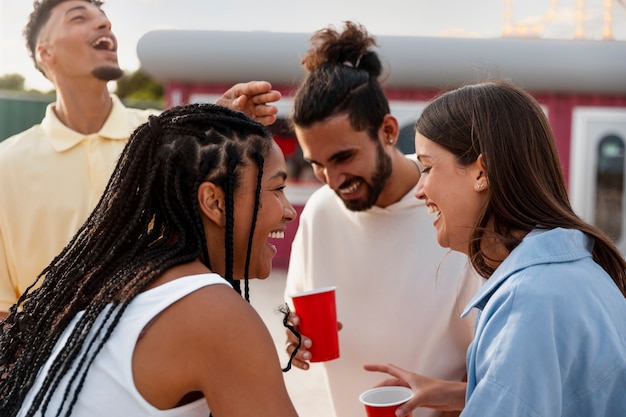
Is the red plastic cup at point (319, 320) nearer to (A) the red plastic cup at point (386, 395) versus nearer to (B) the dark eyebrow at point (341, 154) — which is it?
(A) the red plastic cup at point (386, 395)

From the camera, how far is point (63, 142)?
3.08 metres

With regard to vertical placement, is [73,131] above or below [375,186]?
above

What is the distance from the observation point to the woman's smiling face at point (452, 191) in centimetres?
190

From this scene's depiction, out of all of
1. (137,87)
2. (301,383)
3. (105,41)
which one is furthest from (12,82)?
(105,41)

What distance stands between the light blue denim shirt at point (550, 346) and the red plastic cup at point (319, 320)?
73cm

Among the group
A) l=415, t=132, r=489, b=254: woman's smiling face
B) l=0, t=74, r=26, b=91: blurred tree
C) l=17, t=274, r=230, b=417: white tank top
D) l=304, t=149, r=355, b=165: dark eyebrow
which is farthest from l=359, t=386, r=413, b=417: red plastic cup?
l=0, t=74, r=26, b=91: blurred tree

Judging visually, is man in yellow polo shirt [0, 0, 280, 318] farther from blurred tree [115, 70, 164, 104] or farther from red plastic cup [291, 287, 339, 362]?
blurred tree [115, 70, 164, 104]

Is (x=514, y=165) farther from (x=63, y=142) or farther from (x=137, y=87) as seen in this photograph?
(x=137, y=87)

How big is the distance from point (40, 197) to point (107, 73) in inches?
29.7

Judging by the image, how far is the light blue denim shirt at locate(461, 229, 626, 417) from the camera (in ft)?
4.89

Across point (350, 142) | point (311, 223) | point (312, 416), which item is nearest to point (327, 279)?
point (311, 223)

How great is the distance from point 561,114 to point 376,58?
24.3 ft

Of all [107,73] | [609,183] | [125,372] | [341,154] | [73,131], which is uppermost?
[107,73]

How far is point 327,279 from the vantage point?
2957 millimetres
